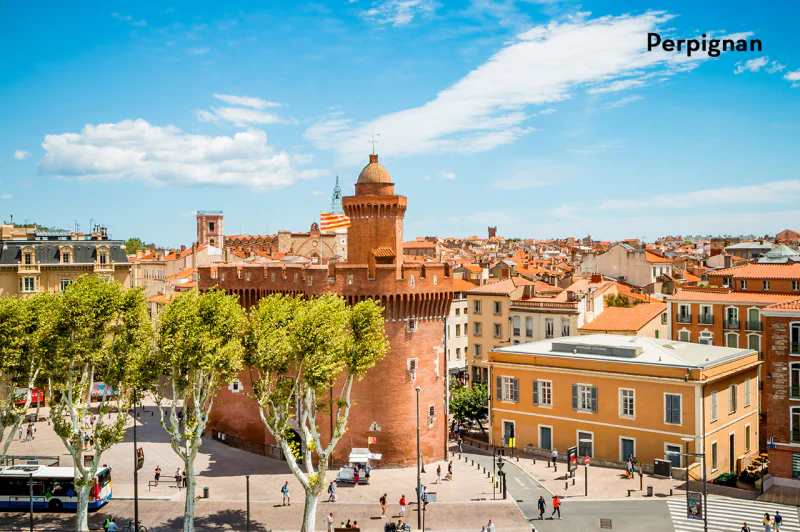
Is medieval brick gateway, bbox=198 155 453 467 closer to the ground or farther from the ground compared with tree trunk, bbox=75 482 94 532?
farther from the ground

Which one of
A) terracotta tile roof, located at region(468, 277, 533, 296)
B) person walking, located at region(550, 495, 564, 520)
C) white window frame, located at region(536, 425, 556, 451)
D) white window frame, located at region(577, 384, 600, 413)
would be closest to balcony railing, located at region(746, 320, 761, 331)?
white window frame, located at region(577, 384, 600, 413)

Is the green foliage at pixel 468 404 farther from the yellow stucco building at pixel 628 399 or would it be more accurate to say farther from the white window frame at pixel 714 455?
the white window frame at pixel 714 455

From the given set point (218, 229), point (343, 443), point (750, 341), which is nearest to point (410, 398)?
point (343, 443)

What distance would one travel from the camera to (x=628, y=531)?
37.6 meters

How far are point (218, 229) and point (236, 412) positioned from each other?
355ft

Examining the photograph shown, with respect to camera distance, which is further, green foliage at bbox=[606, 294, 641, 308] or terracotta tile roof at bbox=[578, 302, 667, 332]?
green foliage at bbox=[606, 294, 641, 308]

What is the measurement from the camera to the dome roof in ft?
178

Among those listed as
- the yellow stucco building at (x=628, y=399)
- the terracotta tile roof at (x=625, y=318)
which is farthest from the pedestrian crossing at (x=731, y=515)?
the terracotta tile roof at (x=625, y=318)

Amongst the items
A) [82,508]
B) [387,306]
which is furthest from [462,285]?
[82,508]

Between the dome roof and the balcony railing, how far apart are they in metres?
31.2

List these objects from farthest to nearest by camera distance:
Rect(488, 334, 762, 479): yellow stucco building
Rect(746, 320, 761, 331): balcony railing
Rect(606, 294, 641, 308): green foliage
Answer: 1. Rect(606, 294, 641, 308): green foliage
2. Rect(746, 320, 761, 331): balcony railing
3. Rect(488, 334, 762, 479): yellow stucco building

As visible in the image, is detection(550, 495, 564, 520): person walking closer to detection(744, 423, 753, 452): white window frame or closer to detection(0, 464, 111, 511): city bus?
detection(744, 423, 753, 452): white window frame

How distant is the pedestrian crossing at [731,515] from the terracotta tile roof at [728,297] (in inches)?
845

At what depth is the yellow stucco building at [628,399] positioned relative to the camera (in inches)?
1863
